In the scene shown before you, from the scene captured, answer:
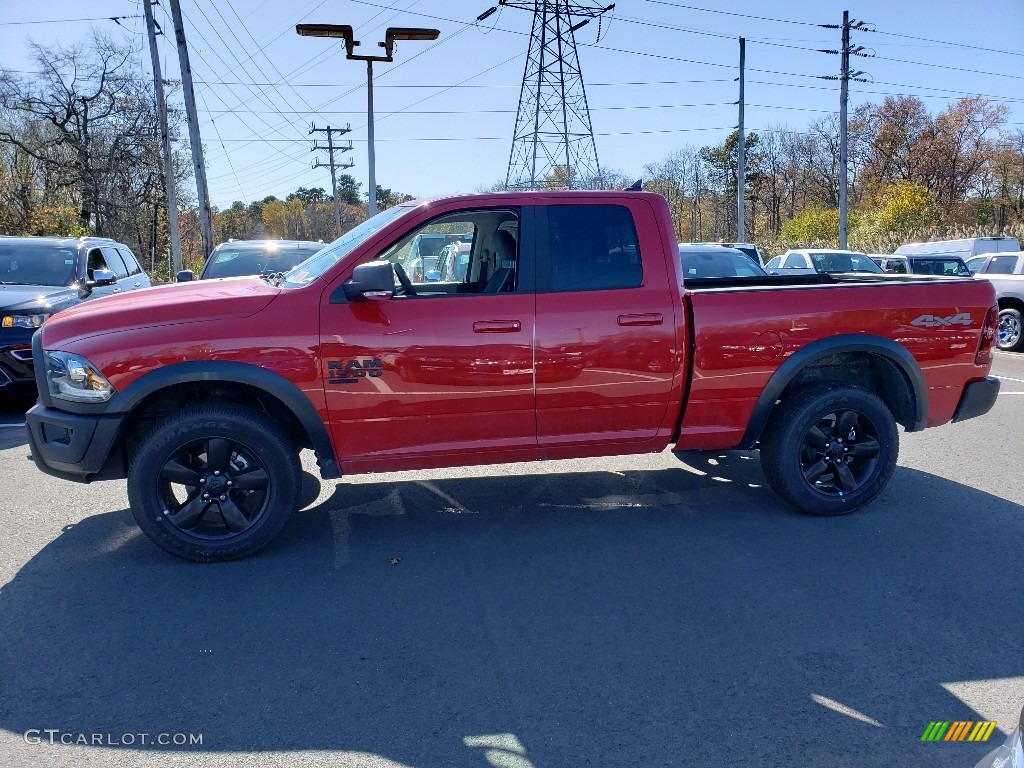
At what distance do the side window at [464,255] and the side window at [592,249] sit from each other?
242mm

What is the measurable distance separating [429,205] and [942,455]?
492 centimetres

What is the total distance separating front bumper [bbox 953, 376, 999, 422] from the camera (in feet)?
17.3

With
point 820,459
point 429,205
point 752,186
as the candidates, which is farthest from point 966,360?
point 752,186

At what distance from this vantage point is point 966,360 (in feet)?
17.1

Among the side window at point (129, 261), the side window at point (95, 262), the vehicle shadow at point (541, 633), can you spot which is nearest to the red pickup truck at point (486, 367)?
the vehicle shadow at point (541, 633)

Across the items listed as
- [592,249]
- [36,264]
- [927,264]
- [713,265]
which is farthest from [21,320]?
[927,264]

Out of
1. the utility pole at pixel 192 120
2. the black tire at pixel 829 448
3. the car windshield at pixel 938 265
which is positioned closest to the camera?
the black tire at pixel 829 448

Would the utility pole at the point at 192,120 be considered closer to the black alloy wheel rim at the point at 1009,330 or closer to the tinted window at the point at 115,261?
the tinted window at the point at 115,261

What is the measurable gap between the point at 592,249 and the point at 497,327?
80cm

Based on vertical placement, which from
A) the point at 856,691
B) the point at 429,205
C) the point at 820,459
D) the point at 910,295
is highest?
the point at 429,205

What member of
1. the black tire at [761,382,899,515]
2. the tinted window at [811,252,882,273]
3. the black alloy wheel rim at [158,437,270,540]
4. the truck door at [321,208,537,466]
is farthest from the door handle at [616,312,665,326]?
the tinted window at [811,252,882,273]

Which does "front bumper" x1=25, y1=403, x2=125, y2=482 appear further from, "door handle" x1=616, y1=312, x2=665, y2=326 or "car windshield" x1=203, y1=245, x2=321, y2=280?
"car windshield" x1=203, y1=245, x2=321, y2=280

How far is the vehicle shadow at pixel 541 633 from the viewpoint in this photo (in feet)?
9.44

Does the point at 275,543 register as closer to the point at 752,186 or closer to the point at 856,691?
the point at 856,691
